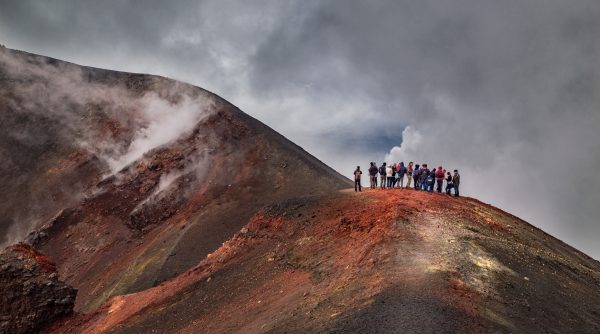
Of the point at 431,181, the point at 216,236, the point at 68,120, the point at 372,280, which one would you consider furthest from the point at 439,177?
the point at 68,120

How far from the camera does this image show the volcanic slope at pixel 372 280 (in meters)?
14.0

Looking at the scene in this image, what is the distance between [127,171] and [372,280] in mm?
41351

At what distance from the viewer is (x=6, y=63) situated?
64.6 metres

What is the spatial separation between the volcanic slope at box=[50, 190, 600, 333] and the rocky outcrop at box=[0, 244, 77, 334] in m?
1.26

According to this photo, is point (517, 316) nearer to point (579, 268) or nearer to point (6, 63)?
point (579, 268)

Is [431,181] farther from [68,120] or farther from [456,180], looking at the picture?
[68,120]

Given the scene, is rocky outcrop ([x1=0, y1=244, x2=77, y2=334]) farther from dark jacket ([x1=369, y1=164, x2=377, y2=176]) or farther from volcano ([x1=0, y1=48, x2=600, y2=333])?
dark jacket ([x1=369, y1=164, x2=377, y2=176])

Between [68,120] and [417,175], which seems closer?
[417,175]

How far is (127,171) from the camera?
169 ft

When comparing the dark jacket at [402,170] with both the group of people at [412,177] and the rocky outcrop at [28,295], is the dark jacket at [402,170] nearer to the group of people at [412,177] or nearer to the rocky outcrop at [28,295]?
the group of people at [412,177]

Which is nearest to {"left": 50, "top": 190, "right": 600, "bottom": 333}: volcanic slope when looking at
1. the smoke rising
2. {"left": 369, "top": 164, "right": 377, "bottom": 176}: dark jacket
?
{"left": 369, "top": 164, "right": 377, "bottom": 176}: dark jacket

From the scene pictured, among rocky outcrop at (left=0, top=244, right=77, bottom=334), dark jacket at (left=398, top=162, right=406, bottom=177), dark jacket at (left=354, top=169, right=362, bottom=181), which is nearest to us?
rocky outcrop at (left=0, top=244, right=77, bottom=334)

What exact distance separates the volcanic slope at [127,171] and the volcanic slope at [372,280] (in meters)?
7.31

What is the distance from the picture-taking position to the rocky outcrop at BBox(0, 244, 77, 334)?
27531 millimetres
